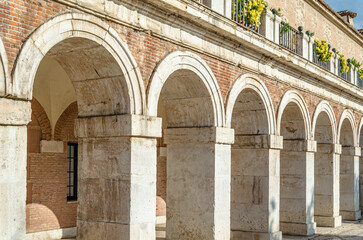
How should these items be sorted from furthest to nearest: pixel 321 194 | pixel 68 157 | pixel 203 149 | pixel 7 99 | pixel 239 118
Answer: pixel 321 194, pixel 68 157, pixel 239 118, pixel 203 149, pixel 7 99

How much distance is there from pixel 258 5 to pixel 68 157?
5.94 metres

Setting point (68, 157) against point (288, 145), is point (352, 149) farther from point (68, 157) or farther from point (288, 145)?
point (68, 157)

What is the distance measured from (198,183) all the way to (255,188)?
2.41 m

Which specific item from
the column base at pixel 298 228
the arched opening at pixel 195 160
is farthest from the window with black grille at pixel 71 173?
the column base at pixel 298 228

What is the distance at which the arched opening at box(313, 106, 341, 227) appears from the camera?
16250mm

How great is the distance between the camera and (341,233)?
1488cm

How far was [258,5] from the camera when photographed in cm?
1148

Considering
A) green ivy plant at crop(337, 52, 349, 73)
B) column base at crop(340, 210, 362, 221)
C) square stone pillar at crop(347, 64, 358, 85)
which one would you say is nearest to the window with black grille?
green ivy plant at crop(337, 52, 349, 73)

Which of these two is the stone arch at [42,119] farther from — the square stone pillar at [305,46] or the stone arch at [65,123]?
the square stone pillar at [305,46]

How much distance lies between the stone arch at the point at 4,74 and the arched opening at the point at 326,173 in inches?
469

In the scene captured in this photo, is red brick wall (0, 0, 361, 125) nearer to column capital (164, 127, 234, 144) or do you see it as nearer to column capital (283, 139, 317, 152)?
column capital (164, 127, 234, 144)

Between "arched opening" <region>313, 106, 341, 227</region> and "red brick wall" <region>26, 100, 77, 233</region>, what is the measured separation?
7.86 meters

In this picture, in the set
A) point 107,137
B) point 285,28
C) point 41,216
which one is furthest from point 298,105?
point 107,137

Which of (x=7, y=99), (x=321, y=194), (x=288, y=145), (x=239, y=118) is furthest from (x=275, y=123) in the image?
(x=7, y=99)
